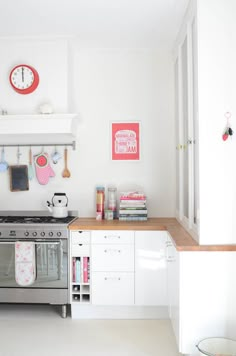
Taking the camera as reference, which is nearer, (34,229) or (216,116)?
(216,116)

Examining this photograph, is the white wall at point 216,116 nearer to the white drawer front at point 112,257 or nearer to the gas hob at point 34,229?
the white drawer front at point 112,257

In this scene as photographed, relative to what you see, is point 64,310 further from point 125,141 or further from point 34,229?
point 125,141

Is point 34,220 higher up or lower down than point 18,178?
lower down

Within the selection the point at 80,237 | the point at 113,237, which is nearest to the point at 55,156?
the point at 80,237

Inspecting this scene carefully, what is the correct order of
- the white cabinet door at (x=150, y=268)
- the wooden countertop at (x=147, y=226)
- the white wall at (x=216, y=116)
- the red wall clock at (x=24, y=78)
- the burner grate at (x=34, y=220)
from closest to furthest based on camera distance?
the white wall at (x=216, y=116), the wooden countertop at (x=147, y=226), the white cabinet door at (x=150, y=268), the burner grate at (x=34, y=220), the red wall clock at (x=24, y=78)

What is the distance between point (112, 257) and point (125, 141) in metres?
1.20

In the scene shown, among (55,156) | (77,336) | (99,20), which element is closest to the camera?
(77,336)

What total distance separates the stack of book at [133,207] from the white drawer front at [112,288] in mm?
548

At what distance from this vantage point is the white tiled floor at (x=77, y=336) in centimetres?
245

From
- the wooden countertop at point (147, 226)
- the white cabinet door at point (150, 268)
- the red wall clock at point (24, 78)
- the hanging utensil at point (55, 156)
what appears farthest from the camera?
the hanging utensil at point (55, 156)

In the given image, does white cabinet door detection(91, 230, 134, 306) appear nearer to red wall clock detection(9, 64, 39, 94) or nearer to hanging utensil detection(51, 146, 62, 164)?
hanging utensil detection(51, 146, 62, 164)

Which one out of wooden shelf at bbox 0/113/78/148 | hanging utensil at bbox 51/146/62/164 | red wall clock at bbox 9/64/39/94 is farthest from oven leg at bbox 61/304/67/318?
red wall clock at bbox 9/64/39/94

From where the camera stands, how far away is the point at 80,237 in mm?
3008

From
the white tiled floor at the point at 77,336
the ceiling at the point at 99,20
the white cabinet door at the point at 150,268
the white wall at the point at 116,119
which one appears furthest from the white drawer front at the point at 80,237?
the ceiling at the point at 99,20
